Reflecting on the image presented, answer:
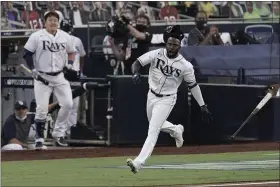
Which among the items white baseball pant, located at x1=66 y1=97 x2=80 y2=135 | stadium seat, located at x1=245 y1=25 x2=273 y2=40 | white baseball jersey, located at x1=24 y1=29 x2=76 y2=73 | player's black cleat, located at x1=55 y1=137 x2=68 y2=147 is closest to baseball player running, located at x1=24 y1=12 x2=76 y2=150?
white baseball jersey, located at x1=24 y1=29 x2=76 y2=73

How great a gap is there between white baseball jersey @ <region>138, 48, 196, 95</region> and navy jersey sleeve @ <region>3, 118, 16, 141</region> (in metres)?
5.05

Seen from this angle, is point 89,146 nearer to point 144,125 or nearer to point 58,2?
point 144,125

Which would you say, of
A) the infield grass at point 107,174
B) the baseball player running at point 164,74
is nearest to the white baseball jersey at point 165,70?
the baseball player running at point 164,74

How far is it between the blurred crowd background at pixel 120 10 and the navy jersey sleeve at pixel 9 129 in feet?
9.65

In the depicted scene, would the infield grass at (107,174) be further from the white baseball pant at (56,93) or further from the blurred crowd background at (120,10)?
the blurred crowd background at (120,10)

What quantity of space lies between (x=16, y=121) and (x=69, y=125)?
1116 millimetres

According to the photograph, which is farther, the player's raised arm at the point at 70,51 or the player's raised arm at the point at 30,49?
the player's raised arm at the point at 70,51

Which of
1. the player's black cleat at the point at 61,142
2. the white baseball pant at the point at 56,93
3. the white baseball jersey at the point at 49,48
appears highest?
the white baseball jersey at the point at 49,48

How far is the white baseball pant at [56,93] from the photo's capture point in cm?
1481

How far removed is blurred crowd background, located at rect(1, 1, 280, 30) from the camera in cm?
1923

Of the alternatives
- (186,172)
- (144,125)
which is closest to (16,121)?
(144,125)

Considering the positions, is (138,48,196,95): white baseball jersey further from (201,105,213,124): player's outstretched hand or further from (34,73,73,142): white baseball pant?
(34,73,73,142): white baseball pant

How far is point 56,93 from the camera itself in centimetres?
1505

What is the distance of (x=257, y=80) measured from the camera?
17.4 metres
